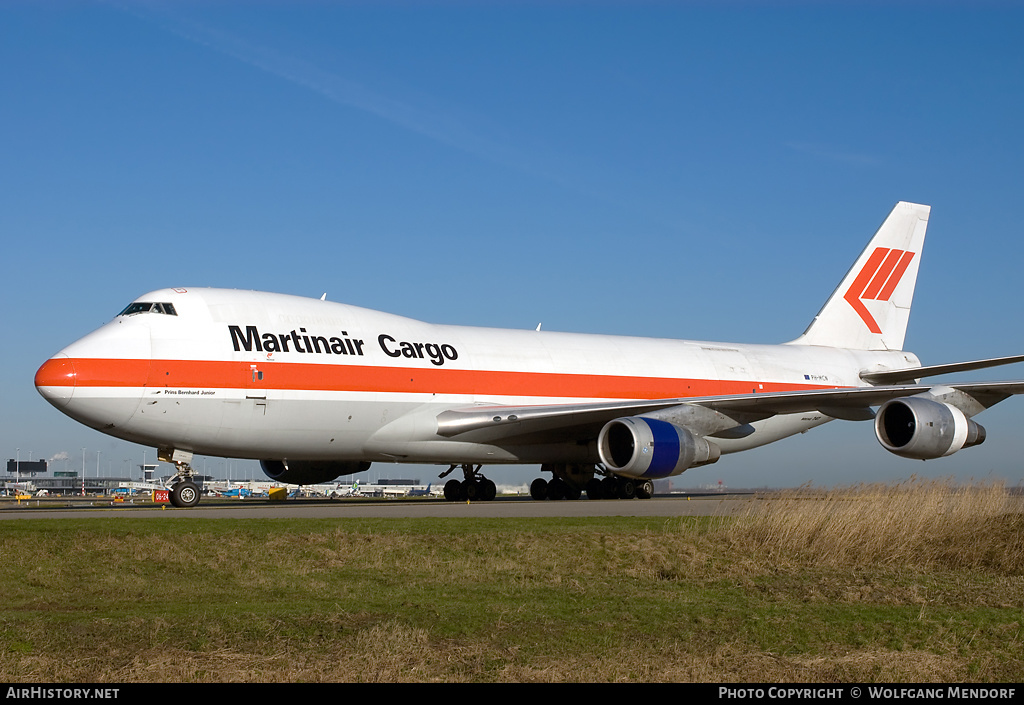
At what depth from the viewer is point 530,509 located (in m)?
19.8

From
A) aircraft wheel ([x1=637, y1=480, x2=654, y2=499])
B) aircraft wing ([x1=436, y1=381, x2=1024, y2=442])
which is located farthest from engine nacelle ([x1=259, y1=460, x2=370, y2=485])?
aircraft wheel ([x1=637, y1=480, x2=654, y2=499])

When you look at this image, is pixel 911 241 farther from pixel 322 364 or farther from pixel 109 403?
pixel 109 403

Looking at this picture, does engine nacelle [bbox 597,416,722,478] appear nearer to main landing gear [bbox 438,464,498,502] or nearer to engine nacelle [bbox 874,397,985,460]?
engine nacelle [bbox 874,397,985,460]

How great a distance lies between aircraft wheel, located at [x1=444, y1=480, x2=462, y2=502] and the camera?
27531 millimetres

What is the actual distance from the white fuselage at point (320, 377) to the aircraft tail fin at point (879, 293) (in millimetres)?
6796

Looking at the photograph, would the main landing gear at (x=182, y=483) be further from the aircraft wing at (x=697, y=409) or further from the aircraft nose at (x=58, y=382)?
the aircraft wing at (x=697, y=409)

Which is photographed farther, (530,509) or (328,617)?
(530,509)

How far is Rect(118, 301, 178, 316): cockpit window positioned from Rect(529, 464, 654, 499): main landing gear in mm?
10419

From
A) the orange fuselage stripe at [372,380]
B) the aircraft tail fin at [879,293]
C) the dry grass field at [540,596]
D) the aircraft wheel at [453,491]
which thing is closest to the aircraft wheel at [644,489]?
the orange fuselage stripe at [372,380]

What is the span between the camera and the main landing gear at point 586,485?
2608 cm

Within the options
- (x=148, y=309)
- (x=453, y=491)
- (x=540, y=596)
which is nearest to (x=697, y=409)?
(x=453, y=491)

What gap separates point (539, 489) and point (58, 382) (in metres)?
13.2
